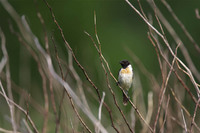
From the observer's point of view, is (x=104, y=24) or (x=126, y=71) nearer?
(x=126, y=71)

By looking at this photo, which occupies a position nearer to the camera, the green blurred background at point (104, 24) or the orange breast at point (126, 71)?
the orange breast at point (126, 71)

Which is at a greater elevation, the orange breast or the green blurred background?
the green blurred background

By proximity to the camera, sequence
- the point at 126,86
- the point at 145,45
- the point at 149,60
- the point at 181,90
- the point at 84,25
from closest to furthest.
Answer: the point at 181,90 < the point at 126,86 < the point at 149,60 < the point at 145,45 < the point at 84,25

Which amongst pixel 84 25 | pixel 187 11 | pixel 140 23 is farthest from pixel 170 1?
pixel 84 25

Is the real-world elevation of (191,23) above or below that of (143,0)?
below

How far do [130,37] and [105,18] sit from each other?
243 centimetres

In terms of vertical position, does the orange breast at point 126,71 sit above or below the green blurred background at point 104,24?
below

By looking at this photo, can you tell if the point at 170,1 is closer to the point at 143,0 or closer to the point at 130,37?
the point at 143,0

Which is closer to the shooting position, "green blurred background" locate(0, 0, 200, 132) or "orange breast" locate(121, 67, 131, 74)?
"orange breast" locate(121, 67, 131, 74)

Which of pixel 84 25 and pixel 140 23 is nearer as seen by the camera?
pixel 140 23

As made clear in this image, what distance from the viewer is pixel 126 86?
4992mm

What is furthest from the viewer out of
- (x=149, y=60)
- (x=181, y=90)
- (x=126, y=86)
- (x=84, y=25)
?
(x=84, y=25)

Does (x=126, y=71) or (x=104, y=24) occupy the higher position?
(x=104, y=24)

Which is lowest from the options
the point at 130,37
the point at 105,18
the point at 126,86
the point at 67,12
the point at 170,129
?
the point at 170,129
